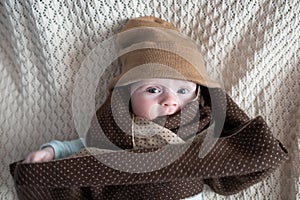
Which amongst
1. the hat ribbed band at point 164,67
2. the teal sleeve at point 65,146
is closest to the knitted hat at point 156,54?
the hat ribbed band at point 164,67

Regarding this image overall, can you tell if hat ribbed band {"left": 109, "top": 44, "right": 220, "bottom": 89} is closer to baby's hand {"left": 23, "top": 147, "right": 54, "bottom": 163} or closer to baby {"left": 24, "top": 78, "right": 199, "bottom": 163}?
baby {"left": 24, "top": 78, "right": 199, "bottom": 163}

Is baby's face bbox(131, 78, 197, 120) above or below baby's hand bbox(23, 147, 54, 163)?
above

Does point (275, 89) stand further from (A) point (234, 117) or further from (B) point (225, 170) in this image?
(B) point (225, 170)

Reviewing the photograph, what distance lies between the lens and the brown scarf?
3.10ft

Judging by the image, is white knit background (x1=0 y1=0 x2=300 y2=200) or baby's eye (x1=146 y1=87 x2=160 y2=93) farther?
white knit background (x1=0 y1=0 x2=300 y2=200)

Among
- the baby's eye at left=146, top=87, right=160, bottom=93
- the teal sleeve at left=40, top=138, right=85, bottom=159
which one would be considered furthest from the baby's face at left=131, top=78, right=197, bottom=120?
the teal sleeve at left=40, top=138, right=85, bottom=159

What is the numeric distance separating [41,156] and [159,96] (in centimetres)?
29

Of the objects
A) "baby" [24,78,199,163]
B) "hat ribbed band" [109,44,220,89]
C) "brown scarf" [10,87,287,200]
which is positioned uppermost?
"hat ribbed band" [109,44,220,89]

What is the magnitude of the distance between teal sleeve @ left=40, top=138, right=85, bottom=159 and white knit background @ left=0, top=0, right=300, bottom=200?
0.08 m

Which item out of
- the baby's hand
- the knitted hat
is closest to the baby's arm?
the baby's hand

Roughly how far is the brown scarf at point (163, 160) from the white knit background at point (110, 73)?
0.13m

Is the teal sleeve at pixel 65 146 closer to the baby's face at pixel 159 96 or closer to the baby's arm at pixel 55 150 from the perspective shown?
the baby's arm at pixel 55 150

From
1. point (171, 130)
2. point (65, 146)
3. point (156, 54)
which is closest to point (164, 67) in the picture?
point (156, 54)

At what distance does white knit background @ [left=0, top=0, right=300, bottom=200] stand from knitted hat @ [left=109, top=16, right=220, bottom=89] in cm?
8
